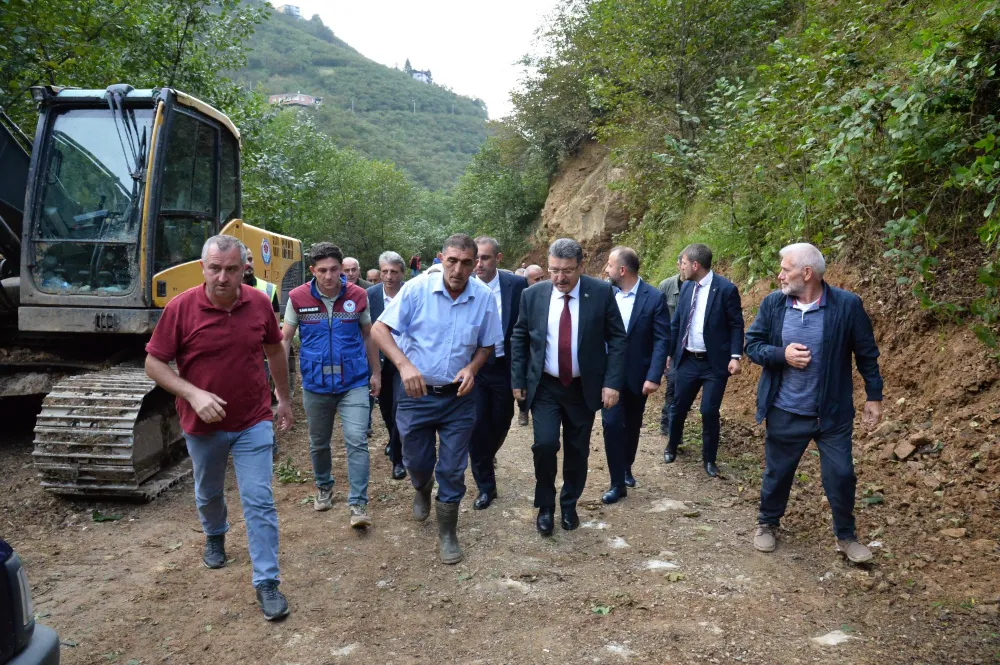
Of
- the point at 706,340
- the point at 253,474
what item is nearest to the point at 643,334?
the point at 706,340

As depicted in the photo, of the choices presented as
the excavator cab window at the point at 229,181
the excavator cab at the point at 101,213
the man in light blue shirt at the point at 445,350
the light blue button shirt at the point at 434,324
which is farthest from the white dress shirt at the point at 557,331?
the excavator cab window at the point at 229,181

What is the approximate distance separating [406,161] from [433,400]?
8574 centimetres

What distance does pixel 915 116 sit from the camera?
17.1ft

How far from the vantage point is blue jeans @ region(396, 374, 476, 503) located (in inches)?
176

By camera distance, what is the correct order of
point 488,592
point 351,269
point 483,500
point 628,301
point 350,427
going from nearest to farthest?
point 488,592
point 350,427
point 483,500
point 628,301
point 351,269

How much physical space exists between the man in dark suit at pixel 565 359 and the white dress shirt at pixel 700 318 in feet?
4.83

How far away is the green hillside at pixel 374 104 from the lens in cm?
8512

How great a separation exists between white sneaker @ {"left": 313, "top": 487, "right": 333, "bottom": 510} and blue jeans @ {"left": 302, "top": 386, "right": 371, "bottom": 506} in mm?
359

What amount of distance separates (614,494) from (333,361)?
8.18 feet

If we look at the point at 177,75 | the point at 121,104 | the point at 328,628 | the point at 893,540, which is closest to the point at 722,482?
the point at 893,540

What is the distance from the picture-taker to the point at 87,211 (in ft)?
19.6

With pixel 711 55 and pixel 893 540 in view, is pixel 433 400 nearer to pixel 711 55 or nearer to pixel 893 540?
pixel 893 540

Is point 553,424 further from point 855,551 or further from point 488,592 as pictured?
point 855,551

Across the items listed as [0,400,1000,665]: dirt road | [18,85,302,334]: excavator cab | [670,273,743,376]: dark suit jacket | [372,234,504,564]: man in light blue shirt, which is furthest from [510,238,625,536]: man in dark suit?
[18,85,302,334]: excavator cab
